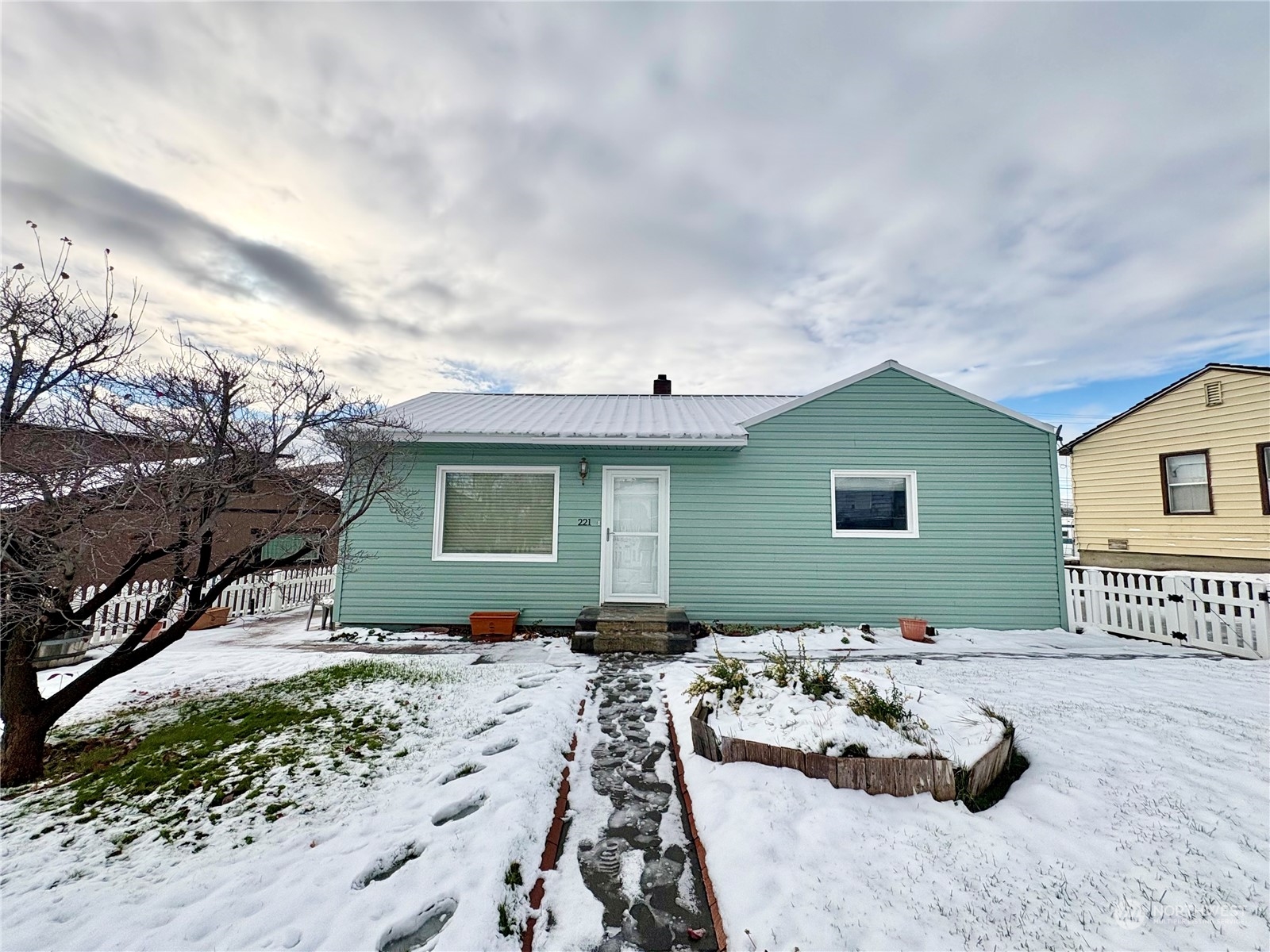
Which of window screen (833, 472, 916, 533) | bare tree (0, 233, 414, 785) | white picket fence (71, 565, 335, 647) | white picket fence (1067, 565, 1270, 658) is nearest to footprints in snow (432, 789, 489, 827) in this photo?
bare tree (0, 233, 414, 785)

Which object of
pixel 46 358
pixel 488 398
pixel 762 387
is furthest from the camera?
pixel 762 387

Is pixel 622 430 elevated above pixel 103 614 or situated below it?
above

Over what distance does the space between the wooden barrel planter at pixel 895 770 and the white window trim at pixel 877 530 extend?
4.44m

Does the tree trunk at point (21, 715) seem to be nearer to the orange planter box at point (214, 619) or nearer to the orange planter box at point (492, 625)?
the orange planter box at point (492, 625)

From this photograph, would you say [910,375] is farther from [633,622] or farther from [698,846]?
[698,846]

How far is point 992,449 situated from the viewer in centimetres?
717

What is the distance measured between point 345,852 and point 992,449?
28.1 ft

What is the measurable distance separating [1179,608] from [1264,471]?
20.2ft

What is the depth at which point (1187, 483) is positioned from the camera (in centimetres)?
1045

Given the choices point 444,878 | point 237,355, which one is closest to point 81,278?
point 237,355

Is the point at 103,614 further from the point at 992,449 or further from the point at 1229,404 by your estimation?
the point at 1229,404

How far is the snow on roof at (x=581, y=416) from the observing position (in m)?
6.79

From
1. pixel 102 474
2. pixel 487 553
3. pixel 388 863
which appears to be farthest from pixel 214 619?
pixel 388 863

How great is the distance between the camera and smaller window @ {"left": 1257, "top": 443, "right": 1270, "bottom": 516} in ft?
30.1
